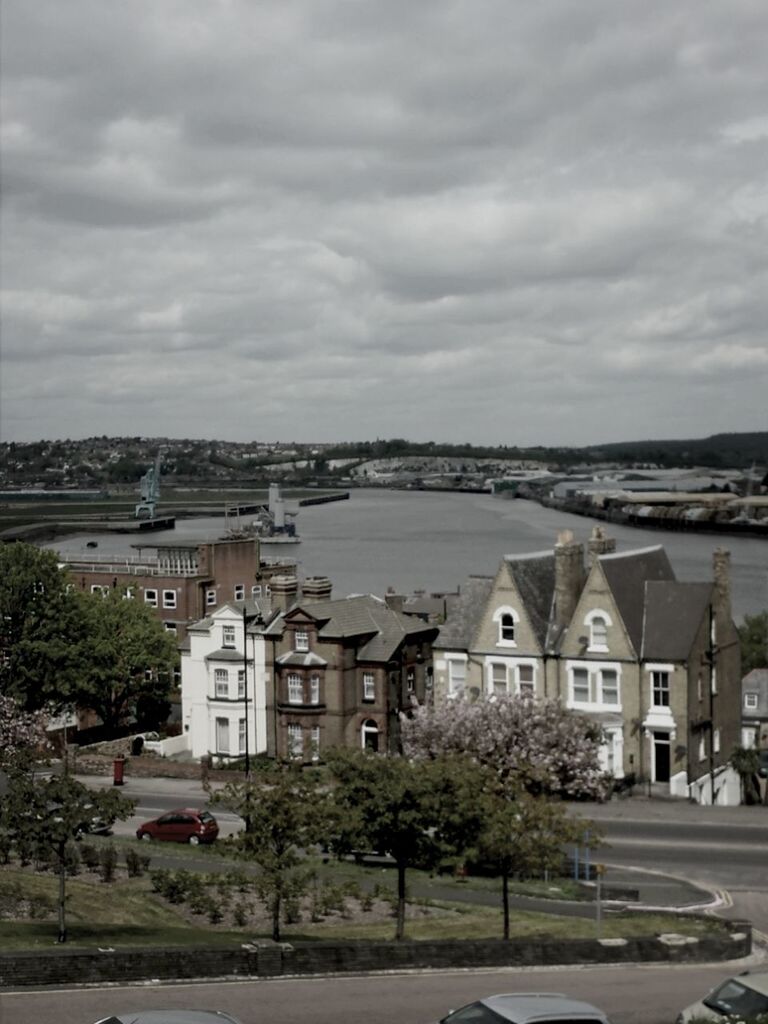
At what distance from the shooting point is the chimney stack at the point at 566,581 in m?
54.1

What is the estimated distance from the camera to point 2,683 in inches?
2395

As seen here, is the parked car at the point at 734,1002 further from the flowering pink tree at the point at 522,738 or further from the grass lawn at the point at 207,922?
the flowering pink tree at the point at 522,738

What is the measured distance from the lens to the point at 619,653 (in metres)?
52.3

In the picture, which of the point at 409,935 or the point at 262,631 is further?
the point at 262,631

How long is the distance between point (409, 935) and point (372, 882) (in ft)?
20.2

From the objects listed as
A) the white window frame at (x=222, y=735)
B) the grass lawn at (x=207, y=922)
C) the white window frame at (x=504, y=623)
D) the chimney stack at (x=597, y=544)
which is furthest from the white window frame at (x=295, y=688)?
the grass lawn at (x=207, y=922)

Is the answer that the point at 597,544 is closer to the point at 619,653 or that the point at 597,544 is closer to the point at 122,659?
the point at 619,653

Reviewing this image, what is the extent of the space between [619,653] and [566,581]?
11.8 feet

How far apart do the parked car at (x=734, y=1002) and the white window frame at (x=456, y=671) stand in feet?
117

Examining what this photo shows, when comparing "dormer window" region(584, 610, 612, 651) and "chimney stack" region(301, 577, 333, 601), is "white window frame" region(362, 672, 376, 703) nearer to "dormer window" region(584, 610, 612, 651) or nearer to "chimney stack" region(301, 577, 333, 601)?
"chimney stack" region(301, 577, 333, 601)

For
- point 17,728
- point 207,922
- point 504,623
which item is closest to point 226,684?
point 17,728

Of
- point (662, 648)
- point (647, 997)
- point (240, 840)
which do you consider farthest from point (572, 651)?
point (647, 997)

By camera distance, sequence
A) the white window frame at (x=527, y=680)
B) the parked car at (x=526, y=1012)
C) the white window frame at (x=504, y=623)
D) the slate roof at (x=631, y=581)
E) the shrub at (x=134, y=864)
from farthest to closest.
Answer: the white window frame at (x=504, y=623) → the white window frame at (x=527, y=680) → the slate roof at (x=631, y=581) → the shrub at (x=134, y=864) → the parked car at (x=526, y=1012)

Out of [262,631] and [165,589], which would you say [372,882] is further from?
[165,589]
